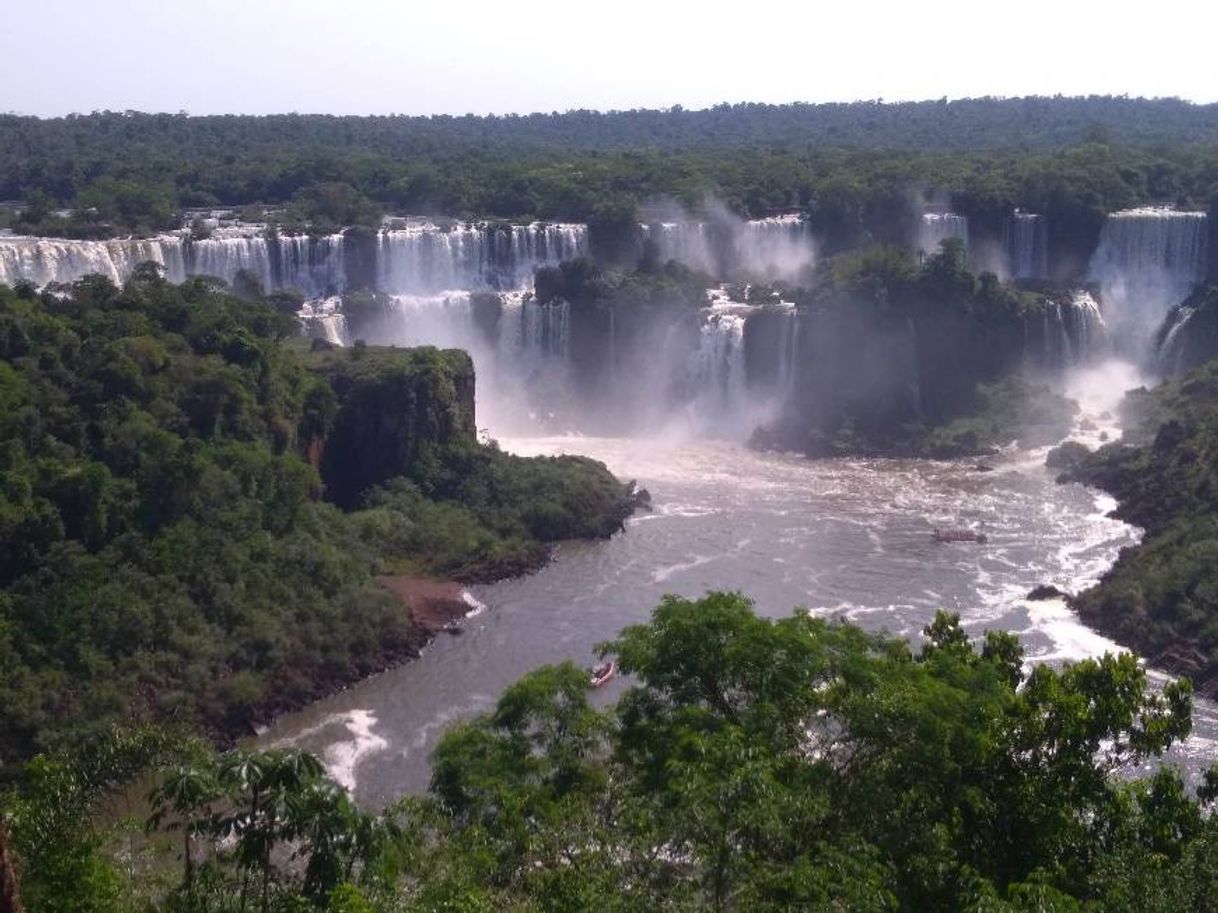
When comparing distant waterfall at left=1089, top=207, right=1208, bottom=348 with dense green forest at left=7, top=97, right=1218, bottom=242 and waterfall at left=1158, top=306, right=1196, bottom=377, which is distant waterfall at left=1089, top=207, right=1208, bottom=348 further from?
waterfall at left=1158, top=306, right=1196, bottom=377

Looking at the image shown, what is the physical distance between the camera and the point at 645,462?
47.1m

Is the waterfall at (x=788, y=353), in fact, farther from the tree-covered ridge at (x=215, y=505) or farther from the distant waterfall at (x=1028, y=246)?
the distant waterfall at (x=1028, y=246)

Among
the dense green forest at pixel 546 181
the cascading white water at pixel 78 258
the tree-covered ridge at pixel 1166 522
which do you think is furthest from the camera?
the dense green forest at pixel 546 181

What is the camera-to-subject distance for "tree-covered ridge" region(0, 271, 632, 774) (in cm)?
2684

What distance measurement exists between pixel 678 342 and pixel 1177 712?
37718 mm

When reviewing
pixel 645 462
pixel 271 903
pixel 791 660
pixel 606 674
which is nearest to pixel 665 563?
pixel 606 674

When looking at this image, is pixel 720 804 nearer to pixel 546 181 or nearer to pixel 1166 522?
pixel 1166 522

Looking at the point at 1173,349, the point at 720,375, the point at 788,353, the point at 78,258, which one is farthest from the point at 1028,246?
the point at 78,258

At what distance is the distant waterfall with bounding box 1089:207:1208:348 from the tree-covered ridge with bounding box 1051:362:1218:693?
28.8 feet

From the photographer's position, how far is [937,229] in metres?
61.1

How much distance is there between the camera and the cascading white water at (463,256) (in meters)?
53.7

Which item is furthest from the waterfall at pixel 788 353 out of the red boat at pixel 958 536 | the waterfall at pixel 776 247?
the red boat at pixel 958 536

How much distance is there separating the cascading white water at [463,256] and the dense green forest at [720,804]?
125 feet

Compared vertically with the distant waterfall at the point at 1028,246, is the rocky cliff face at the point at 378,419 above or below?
below
